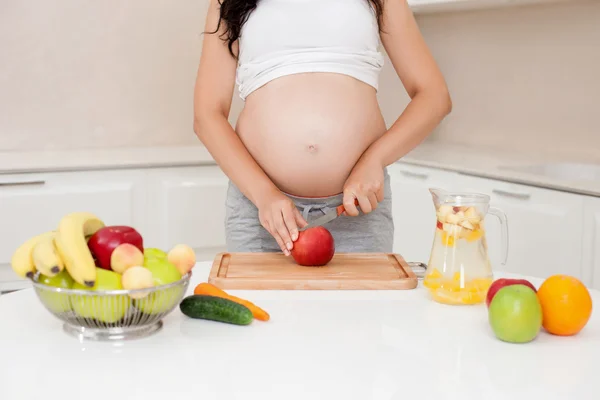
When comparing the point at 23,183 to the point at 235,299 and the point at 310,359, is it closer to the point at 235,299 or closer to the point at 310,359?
the point at 235,299

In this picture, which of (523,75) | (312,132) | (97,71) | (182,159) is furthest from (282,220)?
(97,71)

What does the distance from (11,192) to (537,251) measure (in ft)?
6.10

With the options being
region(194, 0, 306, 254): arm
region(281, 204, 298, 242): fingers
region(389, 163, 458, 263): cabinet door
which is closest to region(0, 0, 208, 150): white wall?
region(389, 163, 458, 263): cabinet door

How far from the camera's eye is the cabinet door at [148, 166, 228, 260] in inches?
126

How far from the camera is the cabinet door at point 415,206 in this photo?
299 cm

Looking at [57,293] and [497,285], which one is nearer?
[57,293]

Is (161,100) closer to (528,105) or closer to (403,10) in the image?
(528,105)

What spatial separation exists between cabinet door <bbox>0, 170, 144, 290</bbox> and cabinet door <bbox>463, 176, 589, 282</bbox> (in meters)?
1.33

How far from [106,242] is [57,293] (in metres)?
0.09

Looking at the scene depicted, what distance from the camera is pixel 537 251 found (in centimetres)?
254

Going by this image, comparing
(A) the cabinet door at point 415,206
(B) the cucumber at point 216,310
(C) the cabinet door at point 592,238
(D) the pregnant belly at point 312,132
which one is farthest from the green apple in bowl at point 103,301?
(A) the cabinet door at point 415,206

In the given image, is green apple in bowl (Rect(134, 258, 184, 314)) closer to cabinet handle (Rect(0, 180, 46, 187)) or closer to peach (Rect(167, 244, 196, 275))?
peach (Rect(167, 244, 196, 275))

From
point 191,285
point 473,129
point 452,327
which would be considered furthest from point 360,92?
point 473,129

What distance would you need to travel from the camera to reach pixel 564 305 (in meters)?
1.07
